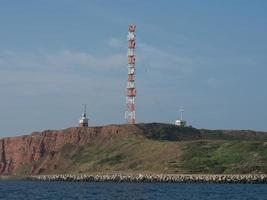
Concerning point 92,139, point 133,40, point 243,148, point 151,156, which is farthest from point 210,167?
point 92,139

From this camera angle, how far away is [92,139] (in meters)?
185

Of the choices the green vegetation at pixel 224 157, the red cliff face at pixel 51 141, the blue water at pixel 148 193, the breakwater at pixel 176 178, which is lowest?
the blue water at pixel 148 193

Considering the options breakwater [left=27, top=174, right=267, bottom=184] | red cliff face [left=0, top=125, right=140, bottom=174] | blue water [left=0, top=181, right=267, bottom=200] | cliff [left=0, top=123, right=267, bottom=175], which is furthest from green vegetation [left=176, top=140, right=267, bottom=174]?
blue water [left=0, top=181, right=267, bottom=200]

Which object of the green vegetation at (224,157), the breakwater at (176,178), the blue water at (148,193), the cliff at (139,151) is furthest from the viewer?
the cliff at (139,151)

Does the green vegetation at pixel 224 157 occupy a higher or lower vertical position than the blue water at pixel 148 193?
higher

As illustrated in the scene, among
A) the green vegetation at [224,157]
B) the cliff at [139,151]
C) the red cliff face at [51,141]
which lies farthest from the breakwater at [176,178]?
the red cliff face at [51,141]

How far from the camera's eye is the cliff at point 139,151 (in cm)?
13775

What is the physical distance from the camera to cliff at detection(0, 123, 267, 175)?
137750 millimetres

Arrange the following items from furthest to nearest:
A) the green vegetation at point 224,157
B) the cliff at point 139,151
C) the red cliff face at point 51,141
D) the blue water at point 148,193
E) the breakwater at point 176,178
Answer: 1. the red cliff face at point 51,141
2. the cliff at point 139,151
3. the green vegetation at point 224,157
4. the breakwater at point 176,178
5. the blue water at point 148,193

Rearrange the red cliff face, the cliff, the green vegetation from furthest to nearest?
the red cliff face, the cliff, the green vegetation

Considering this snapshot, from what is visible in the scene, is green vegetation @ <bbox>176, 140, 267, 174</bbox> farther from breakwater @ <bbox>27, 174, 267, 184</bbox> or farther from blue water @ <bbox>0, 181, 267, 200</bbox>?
blue water @ <bbox>0, 181, 267, 200</bbox>

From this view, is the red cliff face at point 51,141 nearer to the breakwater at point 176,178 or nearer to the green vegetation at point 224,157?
the green vegetation at point 224,157

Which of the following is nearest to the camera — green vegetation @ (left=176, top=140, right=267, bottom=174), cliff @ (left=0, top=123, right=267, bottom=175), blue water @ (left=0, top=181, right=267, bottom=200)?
blue water @ (left=0, top=181, right=267, bottom=200)

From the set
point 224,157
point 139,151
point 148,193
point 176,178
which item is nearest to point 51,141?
point 139,151
